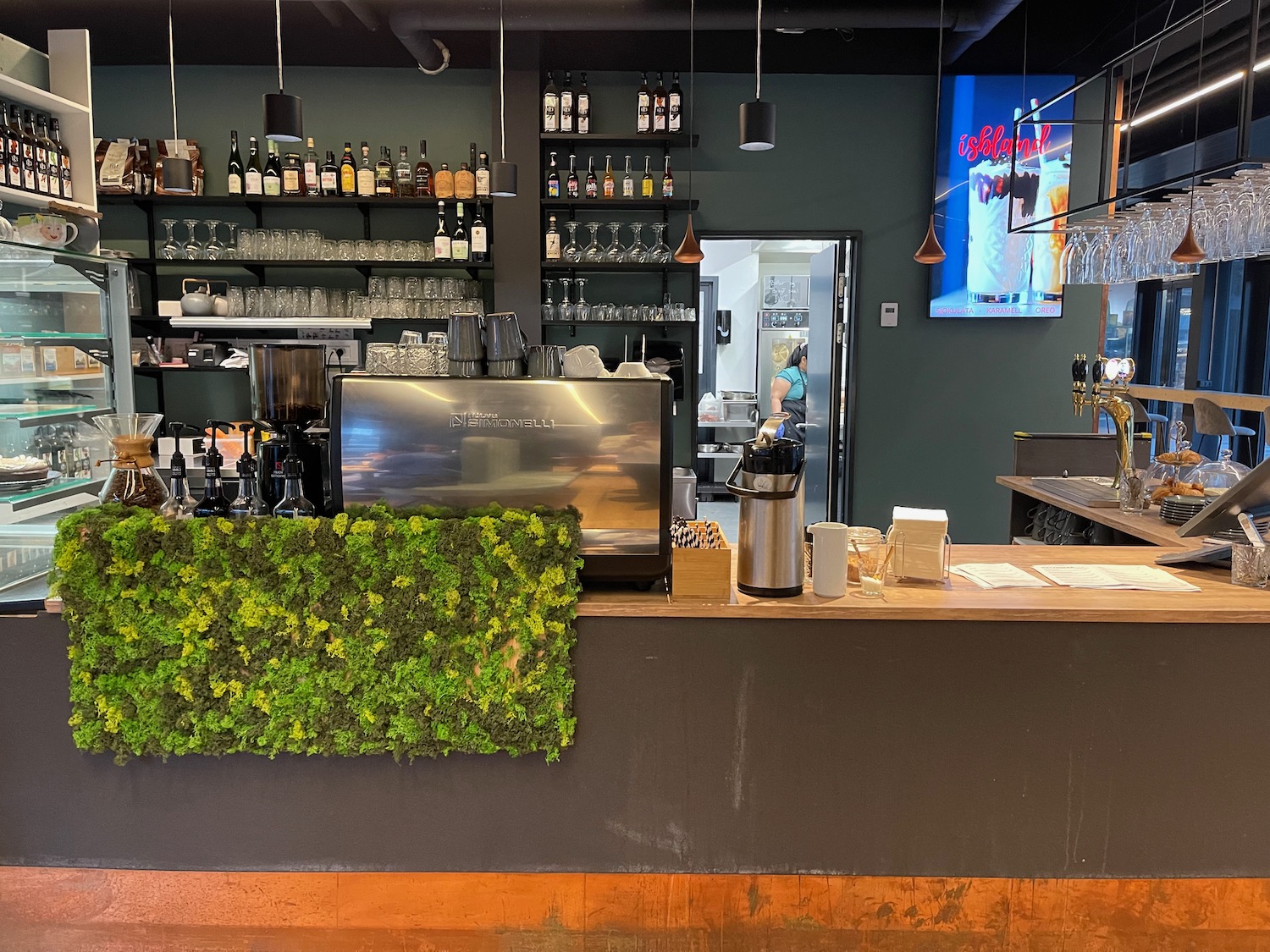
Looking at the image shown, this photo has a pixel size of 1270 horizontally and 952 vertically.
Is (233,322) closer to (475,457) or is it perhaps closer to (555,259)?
(555,259)

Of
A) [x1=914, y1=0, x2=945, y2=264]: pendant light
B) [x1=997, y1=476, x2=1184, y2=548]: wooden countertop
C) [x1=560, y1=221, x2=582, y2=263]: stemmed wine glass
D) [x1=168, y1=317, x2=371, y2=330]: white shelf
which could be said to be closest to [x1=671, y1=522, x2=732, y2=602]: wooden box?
[x1=997, y1=476, x2=1184, y2=548]: wooden countertop

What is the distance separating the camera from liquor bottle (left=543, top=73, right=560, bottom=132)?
17.2 feet

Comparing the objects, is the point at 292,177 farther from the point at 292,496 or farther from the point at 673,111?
the point at 292,496

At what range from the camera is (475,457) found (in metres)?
2.03

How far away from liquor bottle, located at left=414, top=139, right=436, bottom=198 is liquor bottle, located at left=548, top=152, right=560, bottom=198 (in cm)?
66

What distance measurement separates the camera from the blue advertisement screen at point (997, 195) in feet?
17.9

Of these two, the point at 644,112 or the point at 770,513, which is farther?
the point at 644,112

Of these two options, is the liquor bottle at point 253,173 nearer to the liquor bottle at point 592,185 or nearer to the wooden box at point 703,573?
the liquor bottle at point 592,185

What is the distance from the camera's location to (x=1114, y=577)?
2256 mm

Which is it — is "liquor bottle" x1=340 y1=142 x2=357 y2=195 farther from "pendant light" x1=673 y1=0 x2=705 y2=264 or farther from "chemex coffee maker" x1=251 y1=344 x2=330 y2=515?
"chemex coffee maker" x1=251 y1=344 x2=330 y2=515

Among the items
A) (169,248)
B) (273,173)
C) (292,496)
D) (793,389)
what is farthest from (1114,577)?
(793,389)

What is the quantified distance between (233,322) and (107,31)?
5.08 ft

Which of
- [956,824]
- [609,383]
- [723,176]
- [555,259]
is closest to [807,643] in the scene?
[956,824]

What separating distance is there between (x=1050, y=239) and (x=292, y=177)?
4368 mm
